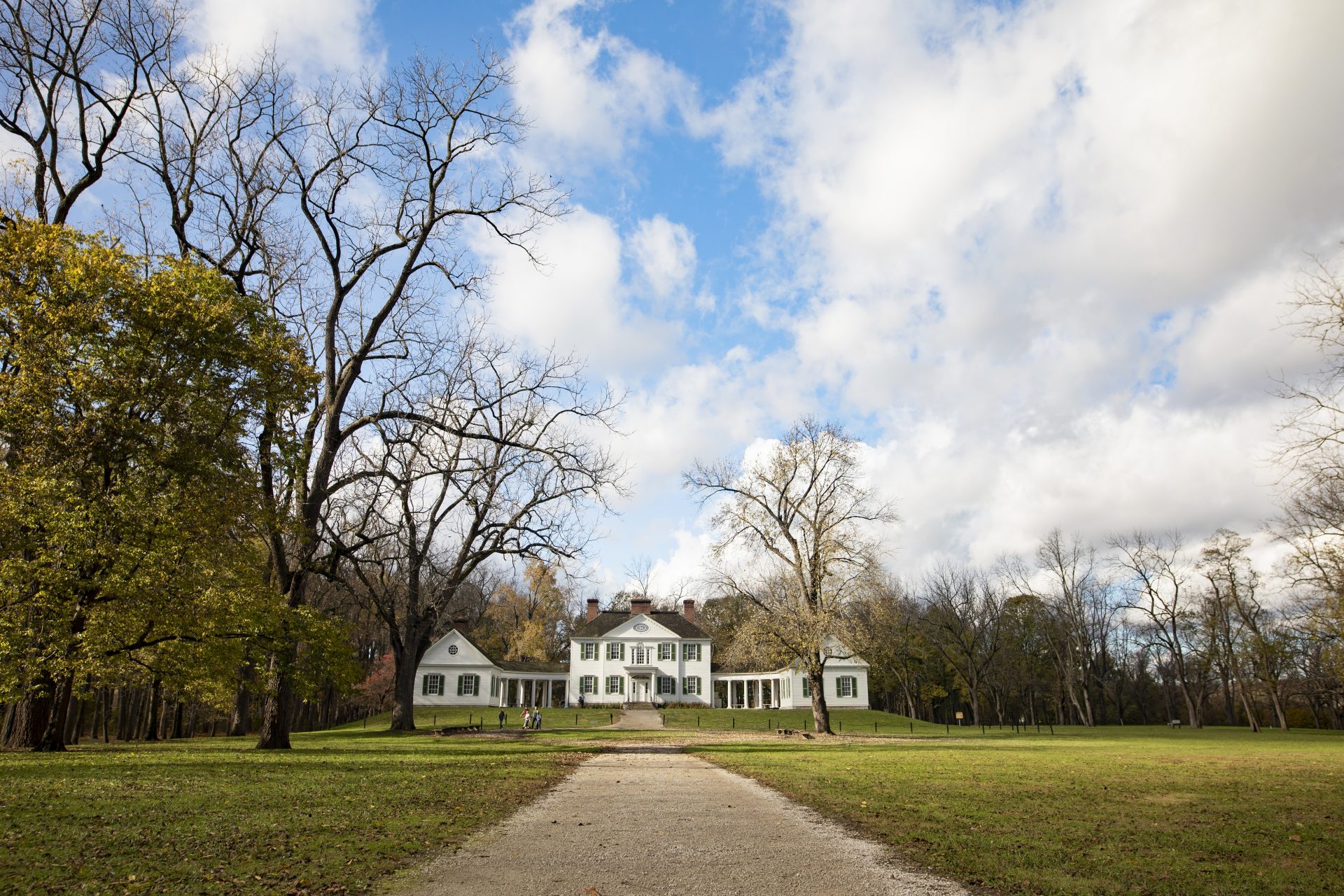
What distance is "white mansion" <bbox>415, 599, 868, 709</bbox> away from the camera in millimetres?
55000

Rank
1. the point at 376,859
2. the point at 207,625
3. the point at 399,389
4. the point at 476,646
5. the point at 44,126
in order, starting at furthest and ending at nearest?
the point at 476,646 → the point at 399,389 → the point at 44,126 → the point at 207,625 → the point at 376,859

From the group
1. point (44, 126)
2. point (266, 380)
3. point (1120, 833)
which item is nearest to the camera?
point (1120, 833)

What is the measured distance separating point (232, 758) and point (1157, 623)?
5496 centimetres

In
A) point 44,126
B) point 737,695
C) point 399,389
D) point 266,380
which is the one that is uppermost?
point 44,126

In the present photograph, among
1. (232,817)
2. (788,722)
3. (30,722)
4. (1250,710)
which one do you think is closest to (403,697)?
(30,722)

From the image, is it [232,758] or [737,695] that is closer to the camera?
[232,758]

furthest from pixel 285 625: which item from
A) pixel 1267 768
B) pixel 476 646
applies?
pixel 476 646

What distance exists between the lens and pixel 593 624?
58781mm

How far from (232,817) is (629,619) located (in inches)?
1972

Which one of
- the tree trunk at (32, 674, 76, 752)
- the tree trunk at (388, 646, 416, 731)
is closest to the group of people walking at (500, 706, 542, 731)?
the tree trunk at (388, 646, 416, 731)

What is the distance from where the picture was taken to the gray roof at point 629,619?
190 ft

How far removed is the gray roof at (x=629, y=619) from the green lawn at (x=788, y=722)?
7759 millimetres

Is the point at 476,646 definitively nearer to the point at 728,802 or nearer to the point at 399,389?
the point at 399,389

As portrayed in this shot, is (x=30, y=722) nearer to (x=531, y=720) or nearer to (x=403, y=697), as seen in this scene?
(x=403, y=697)
